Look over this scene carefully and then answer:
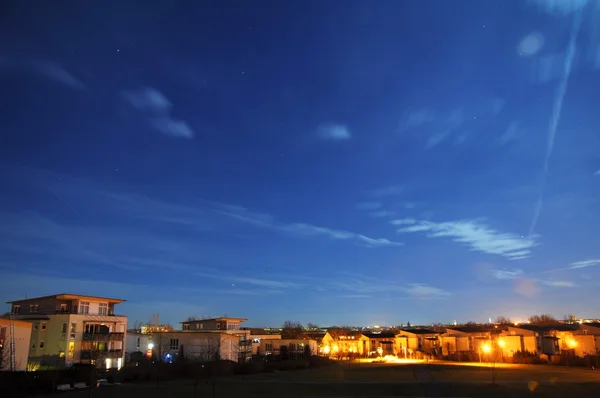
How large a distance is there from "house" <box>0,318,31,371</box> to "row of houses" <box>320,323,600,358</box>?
64.7 meters

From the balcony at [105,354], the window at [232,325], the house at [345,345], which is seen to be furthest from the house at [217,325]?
the house at [345,345]

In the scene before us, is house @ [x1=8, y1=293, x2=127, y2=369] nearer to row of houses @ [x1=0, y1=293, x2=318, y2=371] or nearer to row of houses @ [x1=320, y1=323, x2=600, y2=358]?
row of houses @ [x1=0, y1=293, x2=318, y2=371]

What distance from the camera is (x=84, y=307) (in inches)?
2574

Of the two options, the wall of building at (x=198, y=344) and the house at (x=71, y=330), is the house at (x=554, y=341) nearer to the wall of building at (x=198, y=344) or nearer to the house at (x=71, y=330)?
the wall of building at (x=198, y=344)

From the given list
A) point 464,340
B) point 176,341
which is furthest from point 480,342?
point 176,341

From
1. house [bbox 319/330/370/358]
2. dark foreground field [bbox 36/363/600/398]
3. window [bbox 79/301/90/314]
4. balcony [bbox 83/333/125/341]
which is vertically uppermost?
window [bbox 79/301/90/314]

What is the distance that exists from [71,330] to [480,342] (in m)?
69.2

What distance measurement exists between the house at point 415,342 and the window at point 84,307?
6346cm

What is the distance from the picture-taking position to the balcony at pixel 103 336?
61.9 metres

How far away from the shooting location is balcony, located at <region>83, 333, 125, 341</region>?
61906mm

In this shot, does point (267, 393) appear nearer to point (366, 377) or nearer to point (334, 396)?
point (334, 396)

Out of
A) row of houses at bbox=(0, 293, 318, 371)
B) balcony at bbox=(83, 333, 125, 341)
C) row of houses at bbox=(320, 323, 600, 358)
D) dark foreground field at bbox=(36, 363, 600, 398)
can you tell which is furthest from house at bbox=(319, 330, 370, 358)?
dark foreground field at bbox=(36, 363, 600, 398)

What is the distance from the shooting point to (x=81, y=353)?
200 feet

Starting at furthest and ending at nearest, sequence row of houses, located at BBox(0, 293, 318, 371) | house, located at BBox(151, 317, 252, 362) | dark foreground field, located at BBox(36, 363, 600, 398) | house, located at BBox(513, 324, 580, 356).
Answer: house, located at BBox(513, 324, 580, 356) → house, located at BBox(151, 317, 252, 362) → row of houses, located at BBox(0, 293, 318, 371) → dark foreground field, located at BBox(36, 363, 600, 398)
